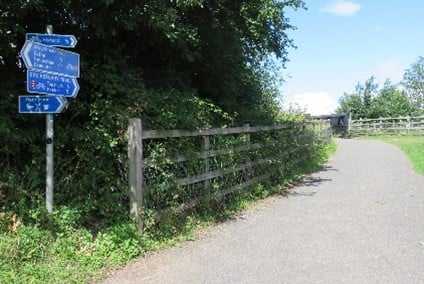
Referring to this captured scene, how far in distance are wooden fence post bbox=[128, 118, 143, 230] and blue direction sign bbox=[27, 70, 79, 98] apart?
1.08 m

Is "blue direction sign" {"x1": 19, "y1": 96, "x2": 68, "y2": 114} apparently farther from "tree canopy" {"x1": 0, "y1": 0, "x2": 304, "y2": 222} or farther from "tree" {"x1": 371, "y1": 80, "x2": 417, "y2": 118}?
"tree" {"x1": 371, "y1": 80, "x2": 417, "y2": 118}

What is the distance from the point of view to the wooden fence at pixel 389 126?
3888 centimetres

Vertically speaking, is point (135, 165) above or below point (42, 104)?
below

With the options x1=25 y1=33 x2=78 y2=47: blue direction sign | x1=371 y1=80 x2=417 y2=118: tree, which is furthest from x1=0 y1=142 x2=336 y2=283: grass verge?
x1=371 y1=80 x2=417 y2=118: tree

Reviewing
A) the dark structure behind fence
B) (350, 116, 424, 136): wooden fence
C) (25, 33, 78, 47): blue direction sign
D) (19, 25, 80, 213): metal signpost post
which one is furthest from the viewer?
the dark structure behind fence

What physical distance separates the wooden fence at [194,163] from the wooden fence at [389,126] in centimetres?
2875

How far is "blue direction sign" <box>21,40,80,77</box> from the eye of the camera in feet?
19.1

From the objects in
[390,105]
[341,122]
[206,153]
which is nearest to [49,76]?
[206,153]

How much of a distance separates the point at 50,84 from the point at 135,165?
169cm

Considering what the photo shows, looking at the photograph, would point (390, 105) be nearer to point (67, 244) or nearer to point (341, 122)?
point (341, 122)

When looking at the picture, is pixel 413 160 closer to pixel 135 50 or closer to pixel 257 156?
pixel 257 156

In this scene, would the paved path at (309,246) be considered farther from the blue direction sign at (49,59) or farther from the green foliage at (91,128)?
the blue direction sign at (49,59)

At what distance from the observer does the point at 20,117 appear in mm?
7121

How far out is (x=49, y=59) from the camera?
20.1ft
